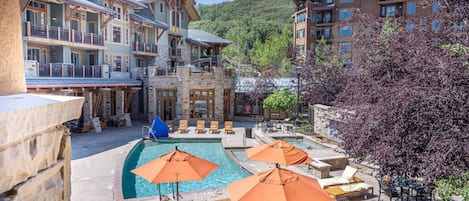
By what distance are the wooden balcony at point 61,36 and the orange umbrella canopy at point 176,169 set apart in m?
14.7

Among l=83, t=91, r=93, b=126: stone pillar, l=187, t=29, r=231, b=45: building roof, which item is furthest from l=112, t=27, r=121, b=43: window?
l=187, t=29, r=231, b=45: building roof

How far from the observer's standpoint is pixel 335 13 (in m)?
44.4

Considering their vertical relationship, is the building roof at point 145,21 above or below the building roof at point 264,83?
above

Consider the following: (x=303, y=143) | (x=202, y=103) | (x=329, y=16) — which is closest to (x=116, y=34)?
(x=202, y=103)

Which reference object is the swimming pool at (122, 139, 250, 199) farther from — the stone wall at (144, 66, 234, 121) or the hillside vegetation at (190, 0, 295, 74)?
the hillside vegetation at (190, 0, 295, 74)

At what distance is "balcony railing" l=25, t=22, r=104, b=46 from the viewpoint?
63.9ft

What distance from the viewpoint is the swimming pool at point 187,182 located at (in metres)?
12.0

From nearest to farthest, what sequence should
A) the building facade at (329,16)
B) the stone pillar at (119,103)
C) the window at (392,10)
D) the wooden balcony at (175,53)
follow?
the stone pillar at (119,103) → the wooden balcony at (175,53) → the window at (392,10) → the building facade at (329,16)

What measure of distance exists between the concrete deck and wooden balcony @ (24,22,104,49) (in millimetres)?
5936

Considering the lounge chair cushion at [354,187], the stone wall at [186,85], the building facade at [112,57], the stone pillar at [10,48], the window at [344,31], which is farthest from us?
the window at [344,31]

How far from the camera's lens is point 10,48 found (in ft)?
5.26

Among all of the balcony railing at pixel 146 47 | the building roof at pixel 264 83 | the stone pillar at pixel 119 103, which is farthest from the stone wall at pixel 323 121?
the balcony railing at pixel 146 47

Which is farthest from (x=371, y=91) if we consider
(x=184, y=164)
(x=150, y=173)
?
(x=150, y=173)

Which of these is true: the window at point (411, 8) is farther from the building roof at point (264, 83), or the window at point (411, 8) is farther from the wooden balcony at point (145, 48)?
the wooden balcony at point (145, 48)
